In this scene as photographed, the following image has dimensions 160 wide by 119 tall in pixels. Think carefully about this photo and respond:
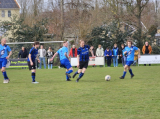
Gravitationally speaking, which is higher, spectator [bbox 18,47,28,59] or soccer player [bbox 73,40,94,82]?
spectator [bbox 18,47,28,59]

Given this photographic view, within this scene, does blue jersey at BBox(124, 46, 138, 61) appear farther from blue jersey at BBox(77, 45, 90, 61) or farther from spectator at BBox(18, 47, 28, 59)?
spectator at BBox(18, 47, 28, 59)

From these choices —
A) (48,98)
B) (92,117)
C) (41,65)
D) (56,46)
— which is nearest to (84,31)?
(56,46)

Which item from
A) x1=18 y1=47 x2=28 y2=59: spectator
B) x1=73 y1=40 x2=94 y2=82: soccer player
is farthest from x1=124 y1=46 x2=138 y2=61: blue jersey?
x1=18 y1=47 x2=28 y2=59: spectator

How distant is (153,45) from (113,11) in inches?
255

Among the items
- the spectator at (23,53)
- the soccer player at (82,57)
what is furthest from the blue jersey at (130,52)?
the spectator at (23,53)

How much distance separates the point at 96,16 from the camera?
131 ft

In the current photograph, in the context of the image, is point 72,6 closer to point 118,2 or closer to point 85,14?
point 85,14

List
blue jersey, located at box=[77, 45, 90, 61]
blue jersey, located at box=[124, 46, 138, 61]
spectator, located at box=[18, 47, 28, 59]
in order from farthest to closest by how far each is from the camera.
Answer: spectator, located at box=[18, 47, 28, 59]
blue jersey, located at box=[124, 46, 138, 61]
blue jersey, located at box=[77, 45, 90, 61]

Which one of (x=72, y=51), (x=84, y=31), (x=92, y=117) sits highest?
(x=84, y=31)

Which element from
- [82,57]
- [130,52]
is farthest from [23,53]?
[130,52]

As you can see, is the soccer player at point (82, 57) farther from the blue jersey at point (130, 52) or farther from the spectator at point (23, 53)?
the spectator at point (23, 53)

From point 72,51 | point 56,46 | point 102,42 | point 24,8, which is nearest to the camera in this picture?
point 72,51

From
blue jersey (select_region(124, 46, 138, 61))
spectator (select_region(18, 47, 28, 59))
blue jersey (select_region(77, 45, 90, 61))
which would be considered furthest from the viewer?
spectator (select_region(18, 47, 28, 59))

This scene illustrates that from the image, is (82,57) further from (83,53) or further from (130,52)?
(130,52)
